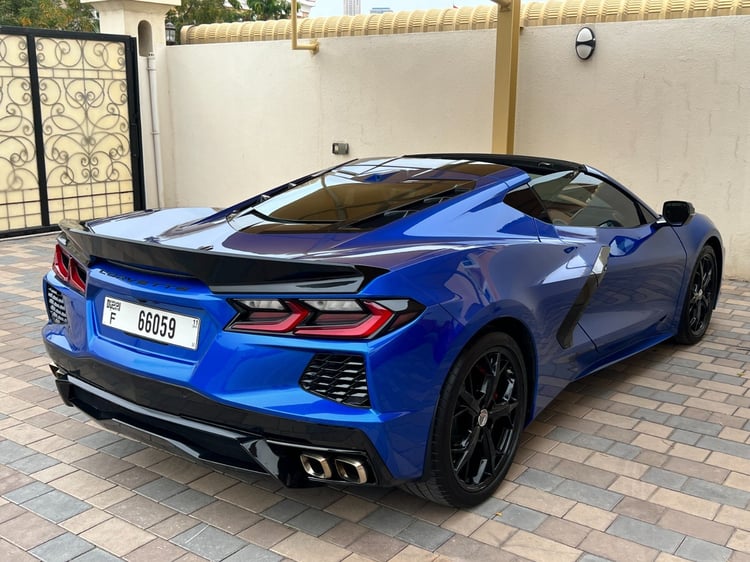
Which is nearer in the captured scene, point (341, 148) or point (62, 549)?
point (62, 549)

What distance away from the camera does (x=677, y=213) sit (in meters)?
4.48

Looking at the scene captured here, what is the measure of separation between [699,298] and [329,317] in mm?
3459

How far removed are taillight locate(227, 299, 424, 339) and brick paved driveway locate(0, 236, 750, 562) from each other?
818 mm

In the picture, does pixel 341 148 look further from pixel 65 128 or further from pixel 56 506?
pixel 56 506

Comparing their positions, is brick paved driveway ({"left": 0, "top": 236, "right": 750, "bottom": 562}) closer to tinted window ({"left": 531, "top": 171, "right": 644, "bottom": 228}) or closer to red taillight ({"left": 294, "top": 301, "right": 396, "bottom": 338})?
red taillight ({"left": 294, "top": 301, "right": 396, "bottom": 338})

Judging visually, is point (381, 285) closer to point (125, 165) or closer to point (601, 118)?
point (601, 118)

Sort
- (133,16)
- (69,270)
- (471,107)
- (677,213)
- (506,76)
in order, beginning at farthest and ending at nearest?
(133,16) < (471,107) < (506,76) < (677,213) < (69,270)

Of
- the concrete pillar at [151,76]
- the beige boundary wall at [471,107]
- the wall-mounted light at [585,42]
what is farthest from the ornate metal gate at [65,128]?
the wall-mounted light at [585,42]

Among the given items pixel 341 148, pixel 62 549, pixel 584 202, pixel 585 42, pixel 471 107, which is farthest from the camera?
pixel 341 148

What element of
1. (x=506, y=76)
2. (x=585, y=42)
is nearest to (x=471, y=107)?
(x=506, y=76)

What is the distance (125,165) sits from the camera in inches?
416

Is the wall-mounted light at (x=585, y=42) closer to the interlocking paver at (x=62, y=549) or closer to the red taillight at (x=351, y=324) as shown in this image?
the red taillight at (x=351, y=324)

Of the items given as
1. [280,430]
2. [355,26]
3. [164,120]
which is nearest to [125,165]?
[164,120]

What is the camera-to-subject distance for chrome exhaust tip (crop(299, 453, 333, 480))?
249cm
